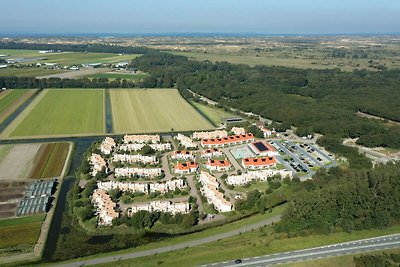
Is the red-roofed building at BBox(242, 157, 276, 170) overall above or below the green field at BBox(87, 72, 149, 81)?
below

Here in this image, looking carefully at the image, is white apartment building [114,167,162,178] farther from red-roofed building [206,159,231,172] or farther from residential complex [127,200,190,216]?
residential complex [127,200,190,216]

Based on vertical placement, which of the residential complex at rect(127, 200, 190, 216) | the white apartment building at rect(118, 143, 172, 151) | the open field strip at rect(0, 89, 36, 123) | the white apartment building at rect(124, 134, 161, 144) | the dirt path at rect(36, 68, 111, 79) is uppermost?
the dirt path at rect(36, 68, 111, 79)

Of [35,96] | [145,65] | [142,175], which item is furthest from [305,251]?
[145,65]

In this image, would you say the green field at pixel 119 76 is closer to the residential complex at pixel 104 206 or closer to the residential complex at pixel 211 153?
the residential complex at pixel 211 153

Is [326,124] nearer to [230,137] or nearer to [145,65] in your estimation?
[230,137]

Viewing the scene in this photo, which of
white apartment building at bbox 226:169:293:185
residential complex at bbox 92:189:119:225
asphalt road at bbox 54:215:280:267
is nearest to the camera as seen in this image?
asphalt road at bbox 54:215:280:267

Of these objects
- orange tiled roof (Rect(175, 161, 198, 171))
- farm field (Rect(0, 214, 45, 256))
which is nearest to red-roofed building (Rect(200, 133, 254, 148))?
orange tiled roof (Rect(175, 161, 198, 171))

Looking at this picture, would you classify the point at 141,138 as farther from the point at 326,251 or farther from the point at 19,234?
the point at 326,251

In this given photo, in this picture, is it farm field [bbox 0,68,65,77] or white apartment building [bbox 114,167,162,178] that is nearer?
white apartment building [bbox 114,167,162,178]

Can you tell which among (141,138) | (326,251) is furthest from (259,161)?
(141,138)

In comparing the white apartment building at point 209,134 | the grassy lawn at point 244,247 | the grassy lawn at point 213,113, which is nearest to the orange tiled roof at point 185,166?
the white apartment building at point 209,134
